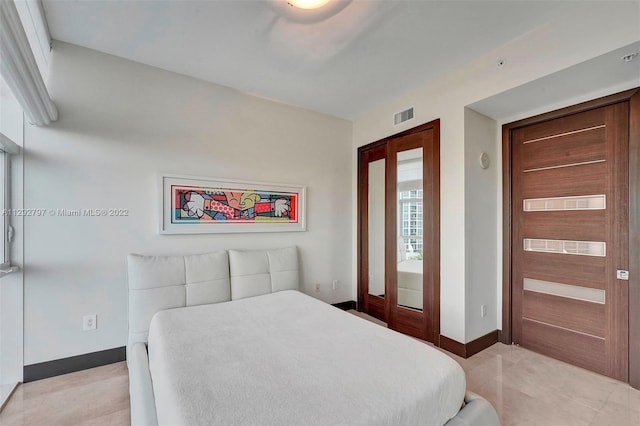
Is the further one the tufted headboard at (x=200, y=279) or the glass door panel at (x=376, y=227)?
the glass door panel at (x=376, y=227)

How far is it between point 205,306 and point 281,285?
0.83 meters

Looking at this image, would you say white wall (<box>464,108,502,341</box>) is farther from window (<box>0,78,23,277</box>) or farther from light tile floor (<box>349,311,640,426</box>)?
window (<box>0,78,23,277</box>)

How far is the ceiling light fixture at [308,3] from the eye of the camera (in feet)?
5.90

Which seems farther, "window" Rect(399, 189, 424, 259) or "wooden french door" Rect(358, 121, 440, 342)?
"window" Rect(399, 189, 424, 259)

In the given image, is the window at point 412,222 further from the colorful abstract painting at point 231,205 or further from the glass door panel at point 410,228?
the colorful abstract painting at point 231,205

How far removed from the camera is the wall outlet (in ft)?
7.50

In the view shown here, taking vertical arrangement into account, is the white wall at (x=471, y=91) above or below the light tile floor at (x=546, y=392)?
above

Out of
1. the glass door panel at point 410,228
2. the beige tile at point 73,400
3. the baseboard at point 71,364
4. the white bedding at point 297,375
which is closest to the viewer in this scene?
the white bedding at point 297,375

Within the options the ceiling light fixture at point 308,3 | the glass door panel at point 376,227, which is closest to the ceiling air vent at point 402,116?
the glass door panel at point 376,227

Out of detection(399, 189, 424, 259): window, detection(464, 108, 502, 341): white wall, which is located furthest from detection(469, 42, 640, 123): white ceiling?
detection(399, 189, 424, 259): window

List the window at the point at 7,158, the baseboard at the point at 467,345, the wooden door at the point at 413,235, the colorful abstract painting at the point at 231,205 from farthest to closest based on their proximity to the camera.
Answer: the wooden door at the point at 413,235, the colorful abstract painting at the point at 231,205, the baseboard at the point at 467,345, the window at the point at 7,158

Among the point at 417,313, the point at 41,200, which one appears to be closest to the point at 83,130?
the point at 41,200

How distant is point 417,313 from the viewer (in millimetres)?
2988

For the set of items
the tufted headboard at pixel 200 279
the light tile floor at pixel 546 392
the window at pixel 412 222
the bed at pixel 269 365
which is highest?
the window at pixel 412 222
